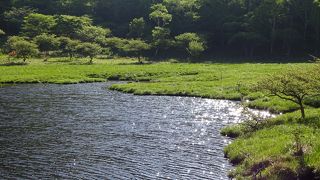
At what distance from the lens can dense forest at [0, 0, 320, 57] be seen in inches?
4697

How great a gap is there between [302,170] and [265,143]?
643cm

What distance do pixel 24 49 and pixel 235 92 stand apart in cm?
6210

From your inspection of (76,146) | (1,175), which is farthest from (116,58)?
(1,175)

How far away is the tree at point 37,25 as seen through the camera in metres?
126

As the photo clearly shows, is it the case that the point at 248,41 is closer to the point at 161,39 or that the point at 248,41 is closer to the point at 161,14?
the point at 161,39

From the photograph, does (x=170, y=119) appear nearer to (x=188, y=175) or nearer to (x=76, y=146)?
(x=76, y=146)

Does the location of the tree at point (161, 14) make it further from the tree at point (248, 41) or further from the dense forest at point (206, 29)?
the tree at point (248, 41)

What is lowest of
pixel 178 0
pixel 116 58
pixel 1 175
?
pixel 1 175

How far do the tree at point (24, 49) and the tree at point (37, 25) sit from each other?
22.2m

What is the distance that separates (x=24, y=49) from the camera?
3984 inches

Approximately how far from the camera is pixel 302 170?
23.2m

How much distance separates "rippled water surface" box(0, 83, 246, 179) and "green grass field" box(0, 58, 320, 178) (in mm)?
2223

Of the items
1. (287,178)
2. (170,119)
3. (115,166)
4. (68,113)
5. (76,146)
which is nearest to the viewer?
(287,178)

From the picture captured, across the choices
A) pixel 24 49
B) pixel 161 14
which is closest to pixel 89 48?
pixel 24 49
